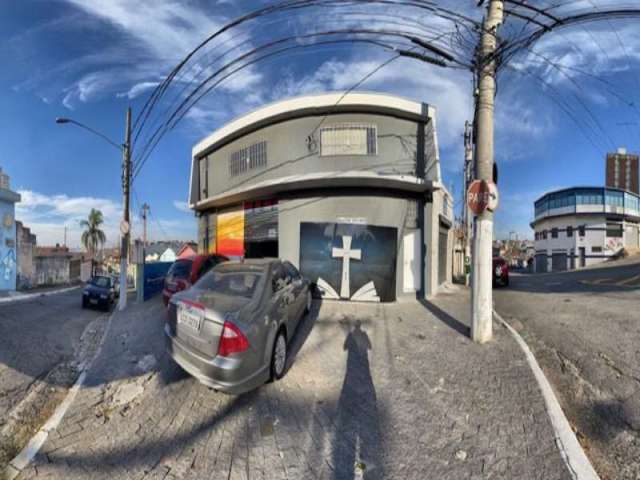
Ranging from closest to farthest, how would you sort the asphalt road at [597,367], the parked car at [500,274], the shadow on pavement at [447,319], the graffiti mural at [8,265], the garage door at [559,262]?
1. the asphalt road at [597,367]
2. the shadow on pavement at [447,319]
3. the graffiti mural at [8,265]
4. the parked car at [500,274]
5. the garage door at [559,262]

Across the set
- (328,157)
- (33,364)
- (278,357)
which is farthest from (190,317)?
(328,157)

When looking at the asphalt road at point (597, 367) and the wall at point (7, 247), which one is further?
the wall at point (7, 247)

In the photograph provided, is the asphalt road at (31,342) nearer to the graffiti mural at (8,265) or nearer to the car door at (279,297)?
the car door at (279,297)

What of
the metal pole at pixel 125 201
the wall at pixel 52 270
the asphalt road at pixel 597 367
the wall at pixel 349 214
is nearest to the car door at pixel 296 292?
the wall at pixel 349 214

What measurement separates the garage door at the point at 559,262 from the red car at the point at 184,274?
50093 millimetres

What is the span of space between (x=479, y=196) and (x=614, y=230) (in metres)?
49.0

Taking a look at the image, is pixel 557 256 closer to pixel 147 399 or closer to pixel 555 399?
pixel 555 399

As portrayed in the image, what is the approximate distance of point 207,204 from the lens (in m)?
12.5

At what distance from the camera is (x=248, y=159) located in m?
11.1

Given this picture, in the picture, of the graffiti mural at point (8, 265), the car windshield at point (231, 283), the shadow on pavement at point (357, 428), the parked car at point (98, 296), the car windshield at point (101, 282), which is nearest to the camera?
the shadow on pavement at point (357, 428)

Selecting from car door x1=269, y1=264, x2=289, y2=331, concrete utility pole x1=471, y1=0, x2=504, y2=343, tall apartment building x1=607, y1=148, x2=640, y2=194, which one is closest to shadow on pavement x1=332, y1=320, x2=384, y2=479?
car door x1=269, y1=264, x2=289, y2=331

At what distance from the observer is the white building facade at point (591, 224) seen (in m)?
39.2

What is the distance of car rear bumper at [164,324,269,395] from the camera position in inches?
130

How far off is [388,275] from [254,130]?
22.7 feet
